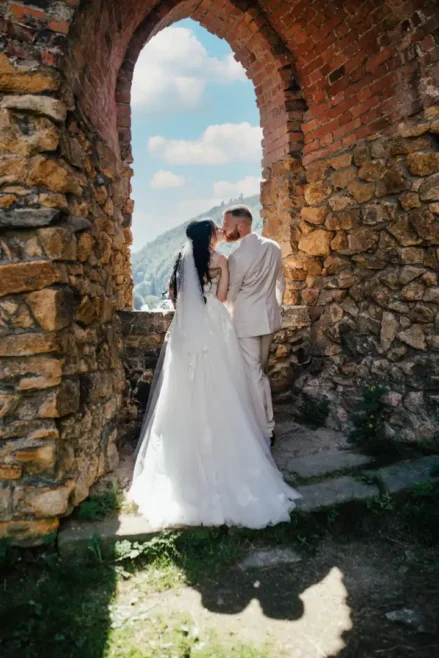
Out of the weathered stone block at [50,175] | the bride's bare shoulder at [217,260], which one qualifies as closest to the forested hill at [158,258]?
the bride's bare shoulder at [217,260]

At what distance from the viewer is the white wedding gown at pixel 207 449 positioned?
283cm

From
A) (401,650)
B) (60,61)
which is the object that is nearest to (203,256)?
(60,61)

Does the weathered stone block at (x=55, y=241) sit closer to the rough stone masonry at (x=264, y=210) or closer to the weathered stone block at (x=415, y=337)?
the rough stone masonry at (x=264, y=210)

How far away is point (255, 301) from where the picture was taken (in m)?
3.79

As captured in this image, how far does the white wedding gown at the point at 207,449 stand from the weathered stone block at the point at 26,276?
104 centimetres

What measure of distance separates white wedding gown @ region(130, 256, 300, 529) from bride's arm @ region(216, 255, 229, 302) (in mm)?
114

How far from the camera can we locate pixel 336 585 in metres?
2.45

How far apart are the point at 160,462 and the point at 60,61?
2497 mm

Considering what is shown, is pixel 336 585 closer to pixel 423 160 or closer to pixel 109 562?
pixel 109 562

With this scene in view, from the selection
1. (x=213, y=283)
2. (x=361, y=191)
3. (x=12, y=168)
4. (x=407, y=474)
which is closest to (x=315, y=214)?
(x=361, y=191)

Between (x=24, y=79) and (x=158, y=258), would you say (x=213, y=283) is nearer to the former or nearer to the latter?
(x=24, y=79)

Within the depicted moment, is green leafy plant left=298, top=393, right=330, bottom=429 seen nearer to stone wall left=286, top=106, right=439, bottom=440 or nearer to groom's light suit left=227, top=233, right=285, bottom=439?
stone wall left=286, top=106, right=439, bottom=440

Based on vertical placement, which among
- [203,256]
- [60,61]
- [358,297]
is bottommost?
[358,297]

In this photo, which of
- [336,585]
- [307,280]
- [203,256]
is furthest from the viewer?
[307,280]
